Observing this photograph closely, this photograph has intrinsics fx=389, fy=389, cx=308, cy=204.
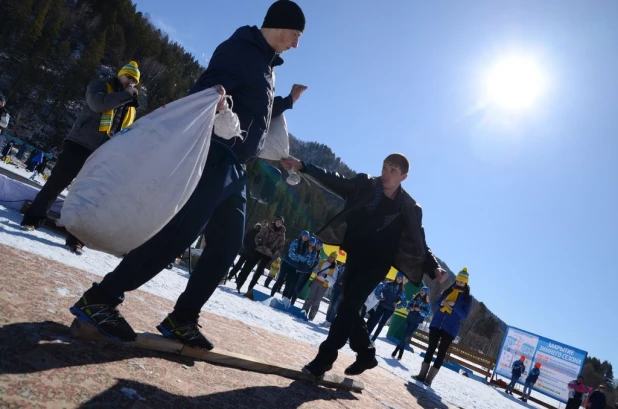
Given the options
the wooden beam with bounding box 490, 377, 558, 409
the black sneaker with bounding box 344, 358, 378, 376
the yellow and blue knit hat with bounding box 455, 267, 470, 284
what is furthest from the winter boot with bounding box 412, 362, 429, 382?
the wooden beam with bounding box 490, 377, 558, 409

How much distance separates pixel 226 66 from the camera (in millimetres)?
2084

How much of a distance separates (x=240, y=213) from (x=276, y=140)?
691 millimetres

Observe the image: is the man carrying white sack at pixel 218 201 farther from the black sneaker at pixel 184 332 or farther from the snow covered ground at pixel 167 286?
the snow covered ground at pixel 167 286

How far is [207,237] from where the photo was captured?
212 cm

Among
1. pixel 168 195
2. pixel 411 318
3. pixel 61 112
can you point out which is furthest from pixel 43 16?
pixel 168 195

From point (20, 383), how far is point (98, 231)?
0.58m

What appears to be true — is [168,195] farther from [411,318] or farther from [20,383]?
[411,318]

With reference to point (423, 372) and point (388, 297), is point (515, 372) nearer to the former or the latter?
point (388, 297)

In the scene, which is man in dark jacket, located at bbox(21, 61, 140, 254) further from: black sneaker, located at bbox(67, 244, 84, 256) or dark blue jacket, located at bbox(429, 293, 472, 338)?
dark blue jacket, located at bbox(429, 293, 472, 338)

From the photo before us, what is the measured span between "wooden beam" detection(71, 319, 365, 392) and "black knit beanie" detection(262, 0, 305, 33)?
1.85 m

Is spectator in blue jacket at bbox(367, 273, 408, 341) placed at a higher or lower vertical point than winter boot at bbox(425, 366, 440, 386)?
higher

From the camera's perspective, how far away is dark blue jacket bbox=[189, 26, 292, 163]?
208 cm

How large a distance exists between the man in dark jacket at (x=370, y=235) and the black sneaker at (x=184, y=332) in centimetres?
130

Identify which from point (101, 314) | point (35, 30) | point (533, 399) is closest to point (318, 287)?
point (101, 314)
